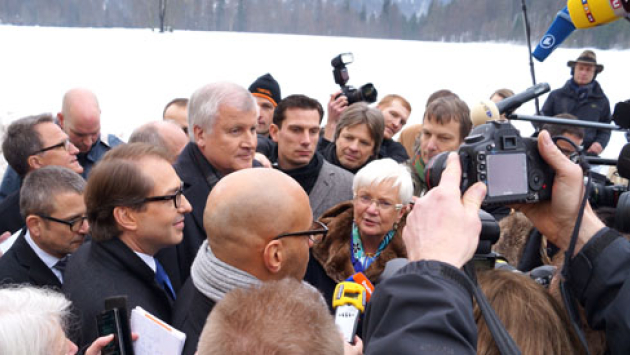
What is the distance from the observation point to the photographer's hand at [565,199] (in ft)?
4.59

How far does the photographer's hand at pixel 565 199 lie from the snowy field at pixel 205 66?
26.4 ft

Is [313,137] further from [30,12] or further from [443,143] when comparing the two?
[30,12]

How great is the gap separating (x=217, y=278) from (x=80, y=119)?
110 inches

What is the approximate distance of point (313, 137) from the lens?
3635 millimetres

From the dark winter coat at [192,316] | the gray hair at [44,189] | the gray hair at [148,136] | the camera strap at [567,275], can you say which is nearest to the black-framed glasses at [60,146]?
the gray hair at [148,136]

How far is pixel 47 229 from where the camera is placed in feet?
8.14

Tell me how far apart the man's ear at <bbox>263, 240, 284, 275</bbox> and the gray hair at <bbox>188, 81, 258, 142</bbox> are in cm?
130

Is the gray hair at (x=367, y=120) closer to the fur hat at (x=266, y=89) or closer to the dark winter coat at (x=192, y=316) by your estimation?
the fur hat at (x=266, y=89)

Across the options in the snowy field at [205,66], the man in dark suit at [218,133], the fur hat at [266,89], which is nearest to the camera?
the man in dark suit at [218,133]

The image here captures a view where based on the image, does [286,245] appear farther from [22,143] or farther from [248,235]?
[22,143]

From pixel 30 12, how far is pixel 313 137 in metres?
9.29

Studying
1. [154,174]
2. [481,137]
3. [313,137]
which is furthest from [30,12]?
[481,137]

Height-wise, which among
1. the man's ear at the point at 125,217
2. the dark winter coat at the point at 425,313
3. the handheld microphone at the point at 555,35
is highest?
the handheld microphone at the point at 555,35

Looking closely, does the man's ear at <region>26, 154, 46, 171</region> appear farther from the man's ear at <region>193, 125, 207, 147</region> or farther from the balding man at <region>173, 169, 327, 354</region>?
the balding man at <region>173, 169, 327, 354</region>
